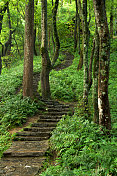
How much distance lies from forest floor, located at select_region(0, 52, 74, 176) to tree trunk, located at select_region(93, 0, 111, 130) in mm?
2351

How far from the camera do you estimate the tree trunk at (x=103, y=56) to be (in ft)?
17.9

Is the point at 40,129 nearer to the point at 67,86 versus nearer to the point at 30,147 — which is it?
the point at 30,147

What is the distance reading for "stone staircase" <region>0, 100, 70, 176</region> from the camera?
5081 millimetres

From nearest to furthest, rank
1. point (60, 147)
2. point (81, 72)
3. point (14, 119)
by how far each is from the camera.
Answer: point (60, 147), point (14, 119), point (81, 72)

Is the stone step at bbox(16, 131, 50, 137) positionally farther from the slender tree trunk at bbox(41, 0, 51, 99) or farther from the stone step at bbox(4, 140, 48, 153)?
the slender tree trunk at bbox(41, 0, 51, 99)

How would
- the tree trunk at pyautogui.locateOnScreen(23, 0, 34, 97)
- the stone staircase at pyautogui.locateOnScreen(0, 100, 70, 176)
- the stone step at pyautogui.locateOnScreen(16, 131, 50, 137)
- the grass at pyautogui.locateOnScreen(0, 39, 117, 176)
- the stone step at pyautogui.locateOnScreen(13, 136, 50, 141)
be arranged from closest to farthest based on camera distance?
the grass at pyautogui.locateOnScreen(0, 39, 117, 176) < the stone staircase at pyautogui.locateOnScreen(0, 100, 70, 176) < the stone step at pyautogui.locateOnScreen(13, 136, 50, 141) < the stone step at pyautogui.locateOnScreen(16, 131, 50, 137) < the tree trunk at pyautogui.locateOnScreen(23, 0, 34, 97)

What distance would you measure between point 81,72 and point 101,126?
14.1 m

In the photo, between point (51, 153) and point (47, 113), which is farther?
point (47, 113)

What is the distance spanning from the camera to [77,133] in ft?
19.8

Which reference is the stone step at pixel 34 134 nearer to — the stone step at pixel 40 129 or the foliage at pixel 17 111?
the stone step at pixel 40 129

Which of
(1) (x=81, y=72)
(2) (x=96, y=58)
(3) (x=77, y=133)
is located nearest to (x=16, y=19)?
(1) (x=81, y=72)

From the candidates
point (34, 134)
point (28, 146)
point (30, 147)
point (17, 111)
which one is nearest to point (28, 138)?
point (34, 134)

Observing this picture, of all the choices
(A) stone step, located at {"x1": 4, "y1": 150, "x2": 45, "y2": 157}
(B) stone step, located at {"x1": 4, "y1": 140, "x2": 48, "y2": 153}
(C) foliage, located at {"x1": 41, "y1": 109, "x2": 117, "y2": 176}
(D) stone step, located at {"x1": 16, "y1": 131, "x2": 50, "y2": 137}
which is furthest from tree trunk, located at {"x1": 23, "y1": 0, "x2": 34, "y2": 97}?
(A) stone step, located at {"x1": 4, "y1": 150, "x2": 45, "y2": 157}

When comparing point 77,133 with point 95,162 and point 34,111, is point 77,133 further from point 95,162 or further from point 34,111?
point 34,111
